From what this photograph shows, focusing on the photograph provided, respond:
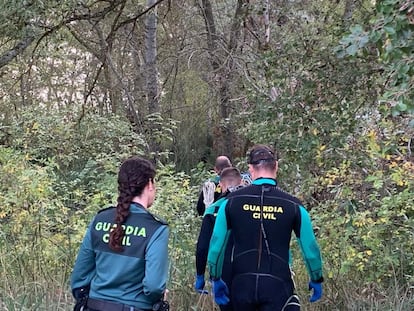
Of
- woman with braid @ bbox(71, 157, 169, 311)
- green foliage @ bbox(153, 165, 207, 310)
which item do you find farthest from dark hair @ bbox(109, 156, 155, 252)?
green foliage @ bbox(153, 165, 207, 310)

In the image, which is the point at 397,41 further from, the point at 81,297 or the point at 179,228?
A: the point at 179,228

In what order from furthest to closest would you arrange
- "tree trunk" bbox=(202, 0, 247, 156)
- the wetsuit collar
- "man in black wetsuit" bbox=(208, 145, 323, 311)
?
1. "tree trunk" bbox=(202, 0, 247, 156)
2. the wetsuit collar
3. "man in black wetsuit" bbox=(208, 145, 323, 311)

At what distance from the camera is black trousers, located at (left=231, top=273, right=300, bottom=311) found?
176 inches

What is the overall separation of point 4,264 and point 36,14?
121 inches

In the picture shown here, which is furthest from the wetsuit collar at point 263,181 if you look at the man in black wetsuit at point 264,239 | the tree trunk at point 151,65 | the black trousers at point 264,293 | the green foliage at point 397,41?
the tree trunk at point 151,65

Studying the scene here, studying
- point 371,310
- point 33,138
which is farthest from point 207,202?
point 33,138

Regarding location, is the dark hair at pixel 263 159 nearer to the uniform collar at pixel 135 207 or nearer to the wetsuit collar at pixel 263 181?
the wetsuit collar at pixel 263 181

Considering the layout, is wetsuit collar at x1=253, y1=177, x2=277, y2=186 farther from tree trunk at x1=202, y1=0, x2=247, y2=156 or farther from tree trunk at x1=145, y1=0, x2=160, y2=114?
tree trunk at x1=145, y1=0, x2=160, y2=114

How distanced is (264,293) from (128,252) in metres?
1.36

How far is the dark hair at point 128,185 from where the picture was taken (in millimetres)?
3482

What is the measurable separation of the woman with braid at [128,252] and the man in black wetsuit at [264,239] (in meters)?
1.09

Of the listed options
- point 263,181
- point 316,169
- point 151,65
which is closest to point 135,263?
point 263,181

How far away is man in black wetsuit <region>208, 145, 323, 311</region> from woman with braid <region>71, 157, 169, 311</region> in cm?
109

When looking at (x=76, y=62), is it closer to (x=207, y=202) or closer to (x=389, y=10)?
(x=207, y=202)
